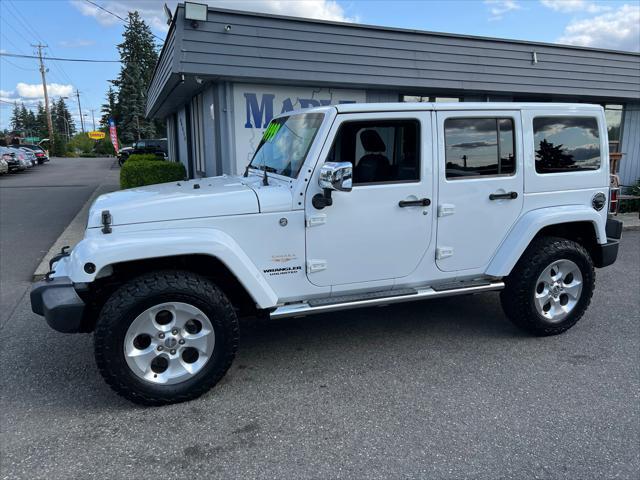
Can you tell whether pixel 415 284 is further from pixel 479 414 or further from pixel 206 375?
pixel 206 375

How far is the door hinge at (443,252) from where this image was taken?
13.2ft

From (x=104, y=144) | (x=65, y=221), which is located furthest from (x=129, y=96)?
(x=65, y=221)

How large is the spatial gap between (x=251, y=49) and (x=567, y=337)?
587cm

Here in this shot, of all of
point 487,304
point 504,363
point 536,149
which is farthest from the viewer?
point 487,304

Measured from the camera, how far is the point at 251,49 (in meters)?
7.57

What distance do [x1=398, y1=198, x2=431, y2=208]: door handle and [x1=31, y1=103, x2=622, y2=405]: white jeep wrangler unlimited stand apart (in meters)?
0.01

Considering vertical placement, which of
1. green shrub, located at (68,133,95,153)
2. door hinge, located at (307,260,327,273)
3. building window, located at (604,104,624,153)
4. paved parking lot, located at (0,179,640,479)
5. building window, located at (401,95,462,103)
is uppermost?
green shrub, located at (68,133,95,153)

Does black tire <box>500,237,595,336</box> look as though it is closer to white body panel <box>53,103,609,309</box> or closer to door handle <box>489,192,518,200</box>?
white body panel <box>53,103,609,309</box>

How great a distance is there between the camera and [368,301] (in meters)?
3.77

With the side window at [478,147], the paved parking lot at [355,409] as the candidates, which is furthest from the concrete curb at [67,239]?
the side window at [478,147]

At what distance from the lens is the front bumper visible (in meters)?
3.16

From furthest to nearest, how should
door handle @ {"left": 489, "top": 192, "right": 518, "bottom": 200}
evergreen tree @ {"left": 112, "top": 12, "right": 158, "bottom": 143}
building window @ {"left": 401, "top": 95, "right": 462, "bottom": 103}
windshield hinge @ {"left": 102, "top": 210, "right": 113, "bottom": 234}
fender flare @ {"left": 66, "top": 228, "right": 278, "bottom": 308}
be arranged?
1. evergreen tree @ {"left": 112, "top": 12, "right": 158, "bottom": 143}
2. building window @ {"left": 401, "top": 95, "right": 462, "bottom": 103}
3. door handle @ {"left": 489, "top": 192, "right": 518, "bottom": 200}
4. windshield hinge @ {"left": 102, "top": 210, "right": 113, "bottom": 234}
5. fender flare @ {"left": 66, "top": 228, "right": 278, "bottom": 308}

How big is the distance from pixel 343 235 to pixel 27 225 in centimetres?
877

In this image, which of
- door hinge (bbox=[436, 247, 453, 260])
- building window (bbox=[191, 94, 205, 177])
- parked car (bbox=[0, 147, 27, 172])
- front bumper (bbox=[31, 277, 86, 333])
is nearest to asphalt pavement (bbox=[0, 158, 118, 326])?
front bumper (bbox=[31, 277, 86, 333])
